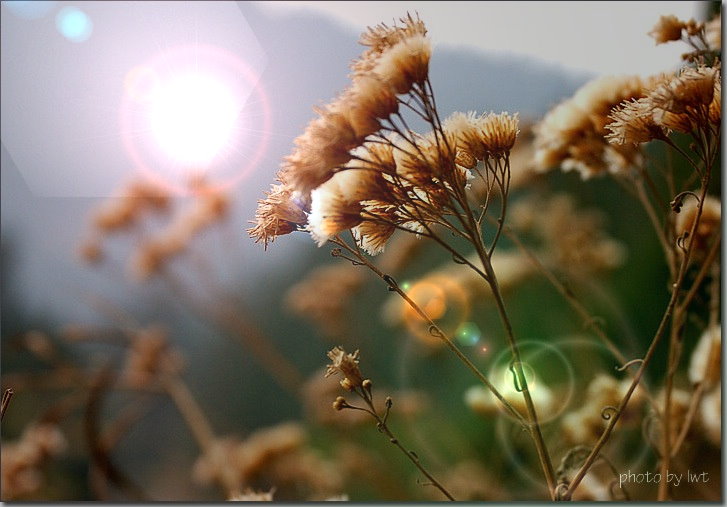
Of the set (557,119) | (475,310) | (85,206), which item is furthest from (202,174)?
(557,119)

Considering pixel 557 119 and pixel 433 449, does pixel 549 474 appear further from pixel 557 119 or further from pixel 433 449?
pixel 433 449

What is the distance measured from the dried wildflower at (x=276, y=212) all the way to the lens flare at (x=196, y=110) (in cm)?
68

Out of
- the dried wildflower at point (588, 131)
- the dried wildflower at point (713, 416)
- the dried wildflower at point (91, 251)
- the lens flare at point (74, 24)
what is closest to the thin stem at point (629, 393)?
the dried wildflower at point (588, 131)

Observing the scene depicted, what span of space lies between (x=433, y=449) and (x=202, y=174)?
901 mm

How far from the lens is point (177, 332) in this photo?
2.08 m

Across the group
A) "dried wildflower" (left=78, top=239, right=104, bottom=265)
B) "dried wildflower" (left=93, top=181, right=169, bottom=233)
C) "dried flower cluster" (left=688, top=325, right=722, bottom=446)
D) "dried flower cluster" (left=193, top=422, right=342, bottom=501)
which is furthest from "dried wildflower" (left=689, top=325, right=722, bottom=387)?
"dried wildflower" (left=78, top=239, right=104, bottom=265)

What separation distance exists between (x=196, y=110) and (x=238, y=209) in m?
0.28

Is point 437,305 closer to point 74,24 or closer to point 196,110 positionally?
point 196,110

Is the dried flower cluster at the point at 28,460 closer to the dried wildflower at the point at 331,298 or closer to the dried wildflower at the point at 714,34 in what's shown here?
the dried wildflower at the point at 331,298

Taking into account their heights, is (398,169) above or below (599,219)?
above

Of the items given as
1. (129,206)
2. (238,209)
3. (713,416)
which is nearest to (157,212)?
(129,206)

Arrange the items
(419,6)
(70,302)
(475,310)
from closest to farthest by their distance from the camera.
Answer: (419,6), (475,310), (70,302)

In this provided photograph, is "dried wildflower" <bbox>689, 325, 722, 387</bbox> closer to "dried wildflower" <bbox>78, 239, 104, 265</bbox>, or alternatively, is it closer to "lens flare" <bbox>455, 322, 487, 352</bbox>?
"lens flare" <bbox>455, 322, 487, 352</bbox>

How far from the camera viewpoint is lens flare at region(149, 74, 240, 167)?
113 centimetres
